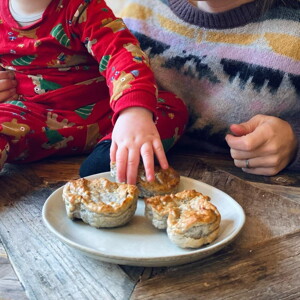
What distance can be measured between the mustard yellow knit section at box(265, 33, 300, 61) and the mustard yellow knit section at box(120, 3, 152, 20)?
349 millimetres

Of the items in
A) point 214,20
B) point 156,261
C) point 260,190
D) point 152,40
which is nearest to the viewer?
point 156,261

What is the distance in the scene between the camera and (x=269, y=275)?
0.57 metres

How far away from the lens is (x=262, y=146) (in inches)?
36.3

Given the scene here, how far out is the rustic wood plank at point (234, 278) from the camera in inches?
21.1

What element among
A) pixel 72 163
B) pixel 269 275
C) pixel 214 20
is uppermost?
pixel 214 20

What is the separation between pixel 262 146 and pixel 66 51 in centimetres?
50

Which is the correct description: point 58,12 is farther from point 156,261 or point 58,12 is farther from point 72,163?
point 156,261

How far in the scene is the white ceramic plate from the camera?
0.56 m

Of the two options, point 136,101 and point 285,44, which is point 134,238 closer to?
point 136,101

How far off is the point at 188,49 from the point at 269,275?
69cm

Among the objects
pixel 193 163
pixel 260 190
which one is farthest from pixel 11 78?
pixel 260 190

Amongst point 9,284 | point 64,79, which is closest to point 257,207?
point 9,284

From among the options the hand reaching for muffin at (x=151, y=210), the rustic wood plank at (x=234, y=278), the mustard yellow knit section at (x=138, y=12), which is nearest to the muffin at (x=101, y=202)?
the hand reaching for muffin at (x=151, y=210)

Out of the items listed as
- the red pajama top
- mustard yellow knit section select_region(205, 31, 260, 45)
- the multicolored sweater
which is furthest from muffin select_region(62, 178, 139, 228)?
mustard yellow knit section select_region(205, 31, 260, 45)
